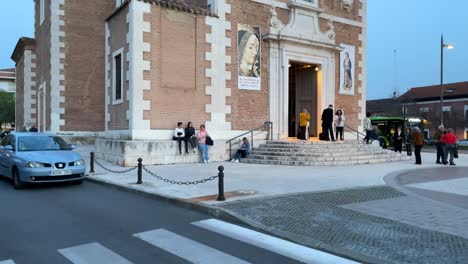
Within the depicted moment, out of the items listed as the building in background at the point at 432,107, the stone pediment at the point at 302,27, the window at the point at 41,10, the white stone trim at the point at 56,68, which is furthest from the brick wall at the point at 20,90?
the building in background at the point at 432,107

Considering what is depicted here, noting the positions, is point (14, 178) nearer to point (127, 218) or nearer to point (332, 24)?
point (127, 218)

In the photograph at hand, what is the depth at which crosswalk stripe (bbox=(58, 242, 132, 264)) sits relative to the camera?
16.0 ft

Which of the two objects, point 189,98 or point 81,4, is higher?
point 81,4

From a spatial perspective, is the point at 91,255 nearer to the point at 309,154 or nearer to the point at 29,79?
the point at 309,154

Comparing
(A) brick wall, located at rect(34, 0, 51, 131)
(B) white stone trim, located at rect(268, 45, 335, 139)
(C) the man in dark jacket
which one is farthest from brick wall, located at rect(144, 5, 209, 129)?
(A) brick wall, located at rect(34, 0, 51, 131)

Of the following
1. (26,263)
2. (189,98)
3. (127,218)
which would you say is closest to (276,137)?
(189,98)

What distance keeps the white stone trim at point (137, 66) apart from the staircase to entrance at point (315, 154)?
183 inches

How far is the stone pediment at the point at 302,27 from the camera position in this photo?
19.0 metres

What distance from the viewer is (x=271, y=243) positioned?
5.60 metres

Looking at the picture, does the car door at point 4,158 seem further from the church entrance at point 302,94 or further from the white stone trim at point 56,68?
the church entrance at point 302,94

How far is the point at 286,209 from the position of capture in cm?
744

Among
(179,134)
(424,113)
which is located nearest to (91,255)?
(179,134)

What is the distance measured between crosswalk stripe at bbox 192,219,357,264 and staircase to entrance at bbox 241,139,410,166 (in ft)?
31.5

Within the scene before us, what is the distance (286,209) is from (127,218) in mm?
2844
